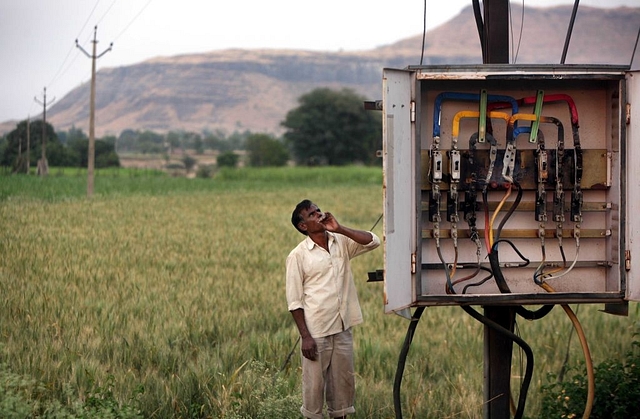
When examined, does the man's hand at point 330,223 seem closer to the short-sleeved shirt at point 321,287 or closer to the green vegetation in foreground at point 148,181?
the short-sleeved shirt at point 321,287

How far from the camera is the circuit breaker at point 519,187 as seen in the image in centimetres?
550

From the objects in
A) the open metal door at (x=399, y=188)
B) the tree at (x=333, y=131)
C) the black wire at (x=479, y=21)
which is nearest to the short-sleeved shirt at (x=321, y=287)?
the open metal door at (x=399, y=188)

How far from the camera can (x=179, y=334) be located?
9531mm

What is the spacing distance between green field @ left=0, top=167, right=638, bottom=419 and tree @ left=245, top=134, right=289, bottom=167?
282ft

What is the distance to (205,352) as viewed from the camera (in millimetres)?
8852

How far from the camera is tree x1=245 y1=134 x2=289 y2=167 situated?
10450cm

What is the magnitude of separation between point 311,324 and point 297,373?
7.86ft

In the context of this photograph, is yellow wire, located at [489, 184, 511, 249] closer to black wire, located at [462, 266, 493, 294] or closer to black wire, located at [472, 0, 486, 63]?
black wire, located at [462, 266, 493, 294]

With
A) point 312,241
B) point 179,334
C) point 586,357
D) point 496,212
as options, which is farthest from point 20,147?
point 586,357

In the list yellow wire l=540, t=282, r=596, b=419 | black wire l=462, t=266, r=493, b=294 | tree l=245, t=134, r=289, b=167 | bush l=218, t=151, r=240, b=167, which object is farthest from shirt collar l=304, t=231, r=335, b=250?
tree l=245, t=134, r=289, b=167

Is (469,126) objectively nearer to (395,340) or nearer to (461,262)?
(461,262)

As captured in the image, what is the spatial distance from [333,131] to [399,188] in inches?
3900

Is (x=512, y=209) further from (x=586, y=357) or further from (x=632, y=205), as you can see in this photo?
(x=586, y=357)

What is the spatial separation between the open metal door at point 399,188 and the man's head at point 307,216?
636mm
